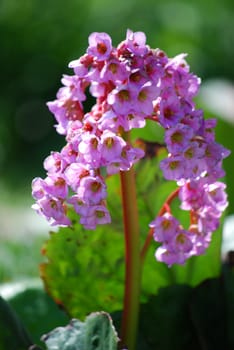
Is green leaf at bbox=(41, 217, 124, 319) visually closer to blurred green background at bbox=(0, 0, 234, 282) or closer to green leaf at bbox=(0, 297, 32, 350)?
green leaf at bbox=(0, 297, 32, 350)

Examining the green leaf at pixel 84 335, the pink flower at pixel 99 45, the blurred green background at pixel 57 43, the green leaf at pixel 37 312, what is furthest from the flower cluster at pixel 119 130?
the blurred green background at pixel 57 43

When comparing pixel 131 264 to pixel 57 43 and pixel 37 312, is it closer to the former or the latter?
pixel 37 312

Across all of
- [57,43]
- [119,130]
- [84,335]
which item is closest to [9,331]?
[84,335]

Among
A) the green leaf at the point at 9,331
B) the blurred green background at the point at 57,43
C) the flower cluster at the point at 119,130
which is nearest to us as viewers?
the flower cluster at the point at 119,130

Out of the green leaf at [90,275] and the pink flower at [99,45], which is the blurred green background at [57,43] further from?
the pink flower at [99,45]

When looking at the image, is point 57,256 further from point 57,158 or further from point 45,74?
point 45,74

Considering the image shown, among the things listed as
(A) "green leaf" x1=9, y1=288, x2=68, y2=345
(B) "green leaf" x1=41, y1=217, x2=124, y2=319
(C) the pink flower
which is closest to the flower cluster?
(C) the pink flower
